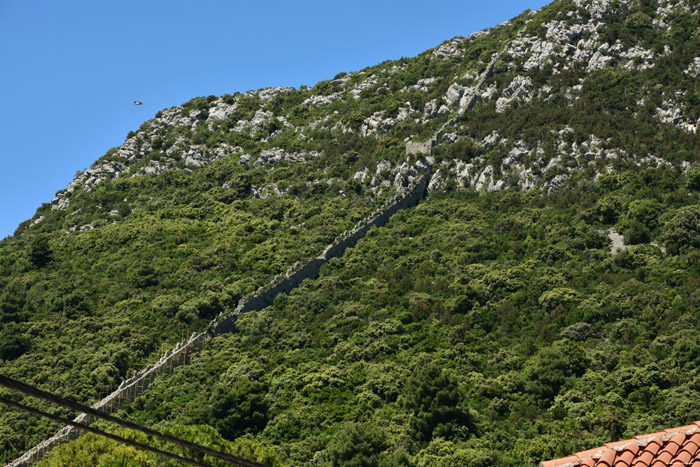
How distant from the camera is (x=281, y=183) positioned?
320ft

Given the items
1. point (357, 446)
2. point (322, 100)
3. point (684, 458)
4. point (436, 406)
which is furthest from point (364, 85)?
point (684, 458)

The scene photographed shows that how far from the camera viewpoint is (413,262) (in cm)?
7369

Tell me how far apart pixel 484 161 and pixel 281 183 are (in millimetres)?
24974

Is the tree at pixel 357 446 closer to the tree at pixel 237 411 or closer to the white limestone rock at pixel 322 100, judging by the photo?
the tree at pixel 237 411

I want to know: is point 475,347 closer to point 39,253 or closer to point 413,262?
point 413,262

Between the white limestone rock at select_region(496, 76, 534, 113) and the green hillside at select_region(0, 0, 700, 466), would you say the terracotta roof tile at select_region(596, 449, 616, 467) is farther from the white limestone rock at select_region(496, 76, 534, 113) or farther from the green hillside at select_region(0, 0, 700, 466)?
the white limestone rock at select_region(496, 76, 534, 113)

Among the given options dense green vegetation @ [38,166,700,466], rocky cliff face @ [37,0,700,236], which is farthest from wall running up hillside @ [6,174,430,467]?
rocky cliff face @ [37,0,700,236]

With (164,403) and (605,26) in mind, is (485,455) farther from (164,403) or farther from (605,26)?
(605,26)

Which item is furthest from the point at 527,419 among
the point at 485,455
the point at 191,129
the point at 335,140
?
the point at 191,129

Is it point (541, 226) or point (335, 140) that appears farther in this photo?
point (335, 140)

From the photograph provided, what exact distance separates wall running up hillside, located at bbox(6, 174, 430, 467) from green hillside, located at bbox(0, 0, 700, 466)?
4.47 feet

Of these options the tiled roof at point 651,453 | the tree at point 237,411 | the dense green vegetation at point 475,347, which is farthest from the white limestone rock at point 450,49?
the tiled roof at point 651,453

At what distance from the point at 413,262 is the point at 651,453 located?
57.5 metres

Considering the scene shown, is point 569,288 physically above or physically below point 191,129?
below
